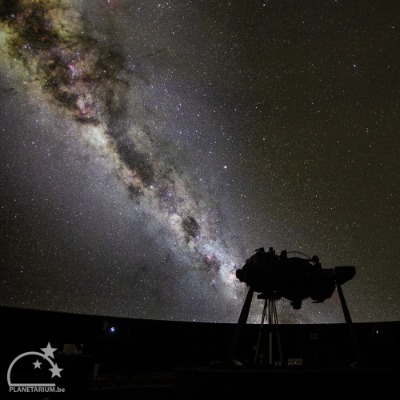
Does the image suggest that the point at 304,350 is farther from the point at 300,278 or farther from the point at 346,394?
the point at 346,394

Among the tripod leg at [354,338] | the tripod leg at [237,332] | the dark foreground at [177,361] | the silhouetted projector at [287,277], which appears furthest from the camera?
the silhouetted projector at [287,277]

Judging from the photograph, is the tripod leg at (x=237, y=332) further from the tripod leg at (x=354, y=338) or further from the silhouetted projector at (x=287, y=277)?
the tripod leg at (x=354, y=338)

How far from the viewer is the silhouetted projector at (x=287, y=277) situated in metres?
10.8

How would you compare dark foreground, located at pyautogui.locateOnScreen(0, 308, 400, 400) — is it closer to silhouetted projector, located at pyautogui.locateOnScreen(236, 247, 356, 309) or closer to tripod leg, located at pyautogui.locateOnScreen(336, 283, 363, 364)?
tripod leg, located at pyautogui.locateOnScreen(336, 283, 363, 364)

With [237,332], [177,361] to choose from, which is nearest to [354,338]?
[237,332]

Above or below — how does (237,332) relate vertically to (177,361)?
below

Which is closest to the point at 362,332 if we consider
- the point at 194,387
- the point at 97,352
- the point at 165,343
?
the point at 165,343

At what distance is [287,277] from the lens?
10.8 meters

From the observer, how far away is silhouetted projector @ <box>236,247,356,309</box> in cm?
1081

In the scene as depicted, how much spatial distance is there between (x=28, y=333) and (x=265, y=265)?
1038cm

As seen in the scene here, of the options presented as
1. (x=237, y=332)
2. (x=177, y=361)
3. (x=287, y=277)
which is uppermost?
(x=177, y=361)

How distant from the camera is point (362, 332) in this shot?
22.0 meters

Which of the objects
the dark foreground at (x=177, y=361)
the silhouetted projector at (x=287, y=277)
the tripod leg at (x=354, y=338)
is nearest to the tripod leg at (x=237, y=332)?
the dark foreground at (x=177, y=361)

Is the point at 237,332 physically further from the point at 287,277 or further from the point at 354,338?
the point at 354,338
